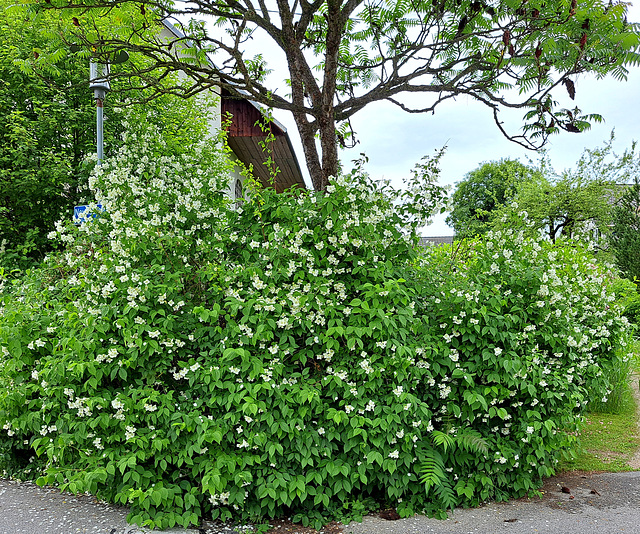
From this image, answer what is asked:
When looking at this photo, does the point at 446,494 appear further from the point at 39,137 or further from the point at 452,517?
the point at 39,137

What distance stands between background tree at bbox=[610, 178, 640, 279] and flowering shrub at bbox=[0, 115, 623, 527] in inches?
547

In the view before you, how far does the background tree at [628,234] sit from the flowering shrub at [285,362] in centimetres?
1389

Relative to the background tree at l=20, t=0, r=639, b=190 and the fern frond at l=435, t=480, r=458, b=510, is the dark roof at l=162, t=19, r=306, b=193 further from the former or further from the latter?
the fern frond at l=435, t=480, r=458, b=510

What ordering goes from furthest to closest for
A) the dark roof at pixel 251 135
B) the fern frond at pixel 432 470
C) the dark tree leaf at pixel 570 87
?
1. the dark roof at pixel 251 135
2. the dark tree leaf at pixel 570 87
3. the fern frond at pixel 432 470

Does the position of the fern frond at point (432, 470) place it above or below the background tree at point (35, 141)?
below

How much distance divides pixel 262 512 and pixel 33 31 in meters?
7.37

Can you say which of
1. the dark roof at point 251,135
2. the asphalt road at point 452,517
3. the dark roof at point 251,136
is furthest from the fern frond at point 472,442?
the dark roof at point 251,136

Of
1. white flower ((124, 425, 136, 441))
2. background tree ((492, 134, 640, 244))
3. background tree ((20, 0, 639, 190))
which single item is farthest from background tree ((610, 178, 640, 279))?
white flower ((124, 425, 136, 441))

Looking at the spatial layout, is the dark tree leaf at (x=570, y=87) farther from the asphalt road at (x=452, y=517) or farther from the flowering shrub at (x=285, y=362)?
the asphalt road at (x=452, y=517)

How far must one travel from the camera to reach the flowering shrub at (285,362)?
3.49 metres

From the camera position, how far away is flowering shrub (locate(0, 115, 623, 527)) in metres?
3.49

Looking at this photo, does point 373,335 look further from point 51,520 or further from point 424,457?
point 51,520

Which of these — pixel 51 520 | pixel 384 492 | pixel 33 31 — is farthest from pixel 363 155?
pixel 33 31

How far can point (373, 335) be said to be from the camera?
11.8 feet
